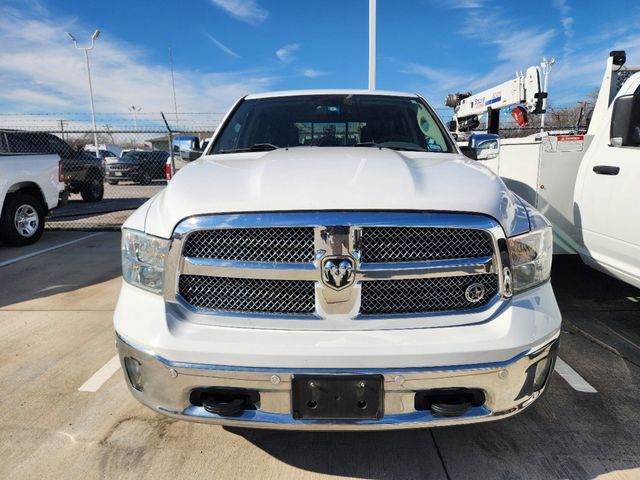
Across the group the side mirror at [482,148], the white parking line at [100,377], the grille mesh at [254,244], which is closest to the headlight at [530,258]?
the grille mesh at [254,244]

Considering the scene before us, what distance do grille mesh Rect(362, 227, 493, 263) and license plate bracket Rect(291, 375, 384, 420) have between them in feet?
1.50

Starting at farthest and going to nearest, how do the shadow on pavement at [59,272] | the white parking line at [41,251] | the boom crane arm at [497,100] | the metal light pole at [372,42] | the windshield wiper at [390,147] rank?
the metal light pole at [372,42]
the boom crane arm at [497,100]
the white parking line at [41,251]
the shadow on pavement at [59,272]
the windshield wiper at [390,147]

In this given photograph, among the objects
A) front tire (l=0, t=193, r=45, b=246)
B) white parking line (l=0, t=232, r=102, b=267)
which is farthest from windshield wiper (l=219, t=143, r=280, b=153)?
front tire (l=0, t=193, r=45, b=246)

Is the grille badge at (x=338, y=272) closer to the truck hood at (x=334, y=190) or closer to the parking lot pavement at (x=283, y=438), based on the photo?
the truck hood at (x=334, y=190)

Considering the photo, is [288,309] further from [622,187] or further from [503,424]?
[622,187]

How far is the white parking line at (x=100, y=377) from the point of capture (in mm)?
2816

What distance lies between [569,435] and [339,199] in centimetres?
173

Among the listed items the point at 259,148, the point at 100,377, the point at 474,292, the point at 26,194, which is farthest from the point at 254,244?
the point at 26,194

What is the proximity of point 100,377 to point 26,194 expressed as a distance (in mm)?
5516

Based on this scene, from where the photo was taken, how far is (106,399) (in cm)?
269

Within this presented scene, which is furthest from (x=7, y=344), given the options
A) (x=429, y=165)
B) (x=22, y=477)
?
(x=429, y=165)

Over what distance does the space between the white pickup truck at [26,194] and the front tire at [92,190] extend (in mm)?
5902

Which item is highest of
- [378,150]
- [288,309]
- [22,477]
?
[378,150]

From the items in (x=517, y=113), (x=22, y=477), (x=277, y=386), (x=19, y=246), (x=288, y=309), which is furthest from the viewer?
(x=517, y=113)
